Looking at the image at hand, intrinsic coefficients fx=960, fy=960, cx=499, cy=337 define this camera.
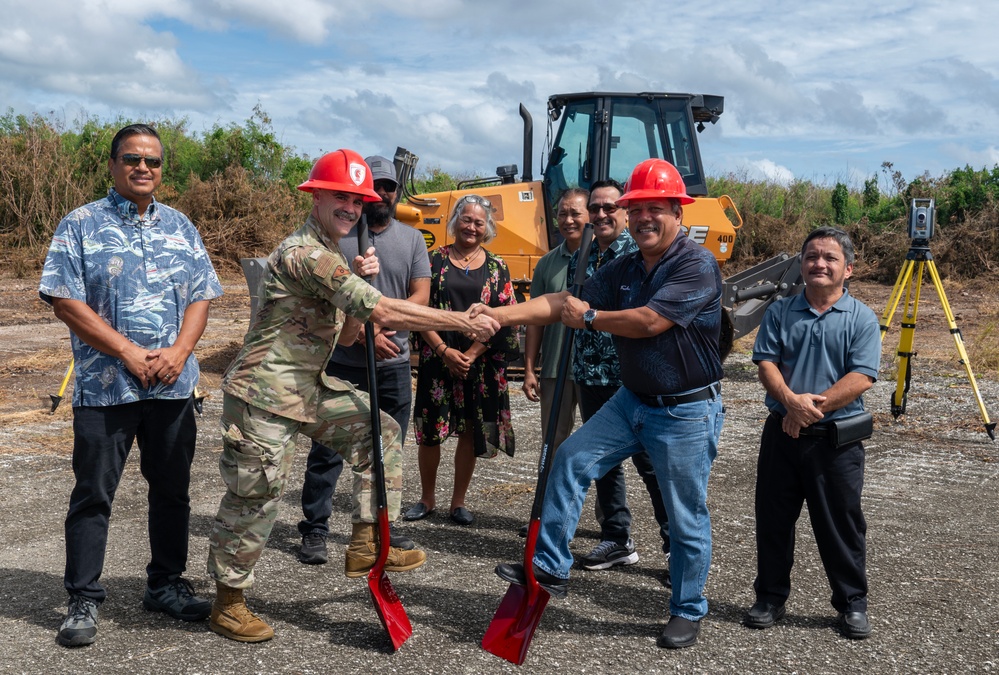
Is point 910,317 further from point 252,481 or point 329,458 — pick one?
point 252,481

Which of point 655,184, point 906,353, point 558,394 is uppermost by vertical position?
point 655,184

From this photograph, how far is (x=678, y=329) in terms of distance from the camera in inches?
158

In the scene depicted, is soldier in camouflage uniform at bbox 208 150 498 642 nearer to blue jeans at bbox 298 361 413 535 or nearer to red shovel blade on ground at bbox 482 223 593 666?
red shovel blade on ground at bbox 482 223 593 666

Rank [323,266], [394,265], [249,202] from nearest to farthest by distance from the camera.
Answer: [323,266] < [394,265] < [249,202]

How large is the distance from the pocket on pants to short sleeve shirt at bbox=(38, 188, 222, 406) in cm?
42

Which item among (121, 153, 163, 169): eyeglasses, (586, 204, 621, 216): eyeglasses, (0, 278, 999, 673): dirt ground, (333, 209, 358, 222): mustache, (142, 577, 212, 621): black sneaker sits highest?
(121, 153, 163, 169): eyeglasses

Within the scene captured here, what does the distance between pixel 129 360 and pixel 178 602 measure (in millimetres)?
1130

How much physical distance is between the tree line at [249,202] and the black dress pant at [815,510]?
17691 mm

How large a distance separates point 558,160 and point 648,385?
6.92m

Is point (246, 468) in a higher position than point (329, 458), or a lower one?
higher

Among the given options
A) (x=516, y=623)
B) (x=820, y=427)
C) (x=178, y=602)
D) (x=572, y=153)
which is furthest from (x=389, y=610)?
(x=572, y=153)

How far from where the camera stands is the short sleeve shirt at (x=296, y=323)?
153 inches

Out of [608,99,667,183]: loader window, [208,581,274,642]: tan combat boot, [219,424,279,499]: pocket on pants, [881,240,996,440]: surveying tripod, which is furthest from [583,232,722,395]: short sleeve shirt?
[608,99,667,183]: loader window

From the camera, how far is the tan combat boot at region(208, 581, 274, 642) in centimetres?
404
